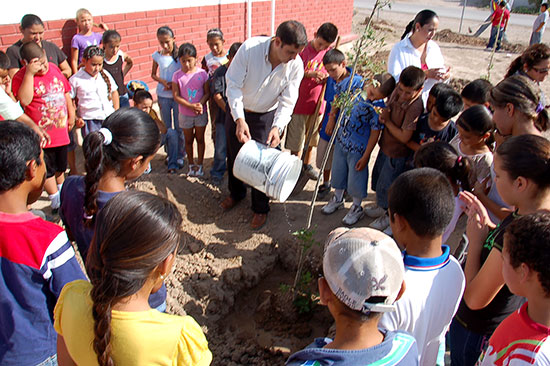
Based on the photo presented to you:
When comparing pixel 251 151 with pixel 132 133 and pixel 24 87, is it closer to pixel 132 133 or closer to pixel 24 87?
pixel 132 133

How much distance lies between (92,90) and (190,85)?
3.50 ft

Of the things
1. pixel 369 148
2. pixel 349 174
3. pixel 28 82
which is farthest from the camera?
pixel 349 174

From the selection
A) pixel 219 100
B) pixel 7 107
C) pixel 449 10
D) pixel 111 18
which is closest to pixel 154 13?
pixel 111 18

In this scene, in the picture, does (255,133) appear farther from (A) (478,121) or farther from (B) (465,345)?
(B) (465,345)

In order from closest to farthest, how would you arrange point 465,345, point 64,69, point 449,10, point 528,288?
point 528,288 < point 465,345 < point 64,69 < point 449,10

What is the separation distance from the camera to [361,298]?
1252 millimetres

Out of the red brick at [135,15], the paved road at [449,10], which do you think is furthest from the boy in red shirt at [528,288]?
the paved road at [449,10]

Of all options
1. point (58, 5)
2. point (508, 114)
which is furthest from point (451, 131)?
point (58, 5)

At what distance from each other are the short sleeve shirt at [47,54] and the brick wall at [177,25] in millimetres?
527

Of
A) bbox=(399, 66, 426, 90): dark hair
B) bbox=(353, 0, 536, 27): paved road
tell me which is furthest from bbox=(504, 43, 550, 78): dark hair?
bbox=(353, 0, 536, 27): paved road

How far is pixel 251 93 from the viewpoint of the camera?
13.1ft

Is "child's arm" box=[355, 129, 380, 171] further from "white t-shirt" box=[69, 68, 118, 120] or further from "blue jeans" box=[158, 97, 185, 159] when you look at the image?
"white t-shirt" box=[69, 68, 118, 120]

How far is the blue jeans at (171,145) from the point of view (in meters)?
5.15

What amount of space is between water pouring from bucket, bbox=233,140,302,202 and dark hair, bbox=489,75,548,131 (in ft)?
5.12
